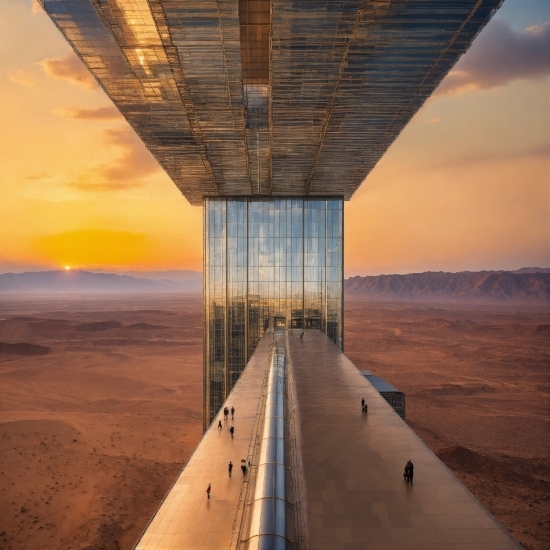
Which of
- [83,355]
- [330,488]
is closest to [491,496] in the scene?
[330,488]

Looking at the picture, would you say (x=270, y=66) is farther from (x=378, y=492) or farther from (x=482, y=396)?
(x=482, y=396)

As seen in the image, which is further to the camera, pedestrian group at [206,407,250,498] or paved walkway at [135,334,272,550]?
pedestrian group at [206,407,250,498]

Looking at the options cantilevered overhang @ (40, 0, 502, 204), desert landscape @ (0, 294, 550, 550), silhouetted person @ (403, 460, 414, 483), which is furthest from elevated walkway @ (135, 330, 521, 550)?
desert landscape @ (0, 294, 550, 550)

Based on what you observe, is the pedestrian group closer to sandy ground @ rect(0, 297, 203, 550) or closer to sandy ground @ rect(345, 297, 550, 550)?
sandy ground @ rect(0, 297, 203, 550)

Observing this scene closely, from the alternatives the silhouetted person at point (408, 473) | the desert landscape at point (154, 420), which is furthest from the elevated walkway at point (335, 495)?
the desert landscape at point (154, 420)

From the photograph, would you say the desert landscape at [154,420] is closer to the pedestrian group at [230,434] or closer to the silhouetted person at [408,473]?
the pedestrian group at [230,434]
